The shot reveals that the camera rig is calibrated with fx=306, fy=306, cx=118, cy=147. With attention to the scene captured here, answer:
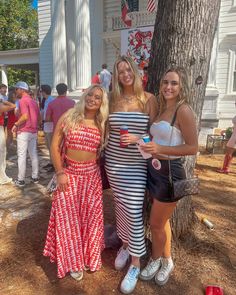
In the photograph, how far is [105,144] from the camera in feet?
8.79

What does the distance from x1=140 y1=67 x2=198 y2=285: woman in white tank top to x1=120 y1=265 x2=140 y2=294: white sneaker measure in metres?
0.41

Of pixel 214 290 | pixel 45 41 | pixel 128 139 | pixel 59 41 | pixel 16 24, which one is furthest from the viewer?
pixel 16 24

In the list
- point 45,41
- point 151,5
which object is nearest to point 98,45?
point 45,41

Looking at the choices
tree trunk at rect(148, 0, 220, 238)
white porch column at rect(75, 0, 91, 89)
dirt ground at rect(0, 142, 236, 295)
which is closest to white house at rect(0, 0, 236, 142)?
white porch column at rect(75, 0, 91, 89)

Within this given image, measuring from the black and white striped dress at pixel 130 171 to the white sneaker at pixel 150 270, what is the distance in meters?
0.24

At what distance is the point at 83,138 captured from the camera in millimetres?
2623

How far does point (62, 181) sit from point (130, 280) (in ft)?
3.52

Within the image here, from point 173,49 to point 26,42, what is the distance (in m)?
36.1

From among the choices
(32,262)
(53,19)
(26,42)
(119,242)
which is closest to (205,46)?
(119,242)

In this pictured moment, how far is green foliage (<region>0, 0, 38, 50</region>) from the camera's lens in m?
29.7

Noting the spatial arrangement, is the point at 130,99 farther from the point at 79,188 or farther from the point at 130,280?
the point at 130,280

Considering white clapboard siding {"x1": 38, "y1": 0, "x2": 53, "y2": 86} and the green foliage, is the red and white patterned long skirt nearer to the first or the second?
white clapboard siding {"x1": 38, "y1": 0, "x2": 53, "y2": 86}

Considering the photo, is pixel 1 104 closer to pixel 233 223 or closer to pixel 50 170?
pixel 50 170

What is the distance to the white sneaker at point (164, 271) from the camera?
110 inches
